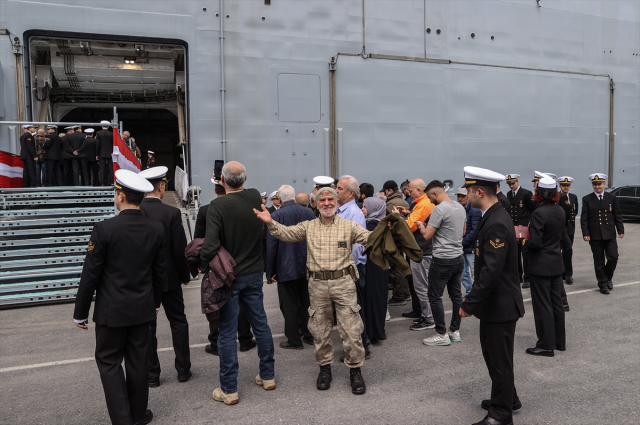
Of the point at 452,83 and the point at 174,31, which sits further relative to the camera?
the point at 452,83

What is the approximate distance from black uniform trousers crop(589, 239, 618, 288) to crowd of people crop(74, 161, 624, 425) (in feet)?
10.1

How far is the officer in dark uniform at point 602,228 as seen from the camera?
304 inches

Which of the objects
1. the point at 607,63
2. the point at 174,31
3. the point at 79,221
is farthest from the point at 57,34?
the point at 607,63

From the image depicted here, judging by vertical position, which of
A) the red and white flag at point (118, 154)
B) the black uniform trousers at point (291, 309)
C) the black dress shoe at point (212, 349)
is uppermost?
the red and white flag at point (118, 154)

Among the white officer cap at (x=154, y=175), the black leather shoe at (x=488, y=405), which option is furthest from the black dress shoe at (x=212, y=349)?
the black leather shoe at (x=488, y=405)

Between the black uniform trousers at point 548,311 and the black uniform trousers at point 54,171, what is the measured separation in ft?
32.3

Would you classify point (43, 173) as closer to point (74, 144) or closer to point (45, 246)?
point (74, 144)

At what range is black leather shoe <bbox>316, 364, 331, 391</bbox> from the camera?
14.0 feet

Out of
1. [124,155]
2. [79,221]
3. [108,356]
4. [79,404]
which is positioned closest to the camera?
[108,356]

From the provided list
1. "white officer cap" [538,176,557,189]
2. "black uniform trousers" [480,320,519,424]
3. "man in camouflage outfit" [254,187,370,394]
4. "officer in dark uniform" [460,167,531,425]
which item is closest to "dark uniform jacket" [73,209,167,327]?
"man in camouflage outfit" [254,187,370,394]

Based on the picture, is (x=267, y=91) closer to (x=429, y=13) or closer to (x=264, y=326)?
(x=429, y=13)

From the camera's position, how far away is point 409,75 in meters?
14.3

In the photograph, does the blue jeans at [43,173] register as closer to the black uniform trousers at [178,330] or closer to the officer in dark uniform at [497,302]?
the black uniform trousers at [178,330]

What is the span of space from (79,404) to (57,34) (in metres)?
10.3
